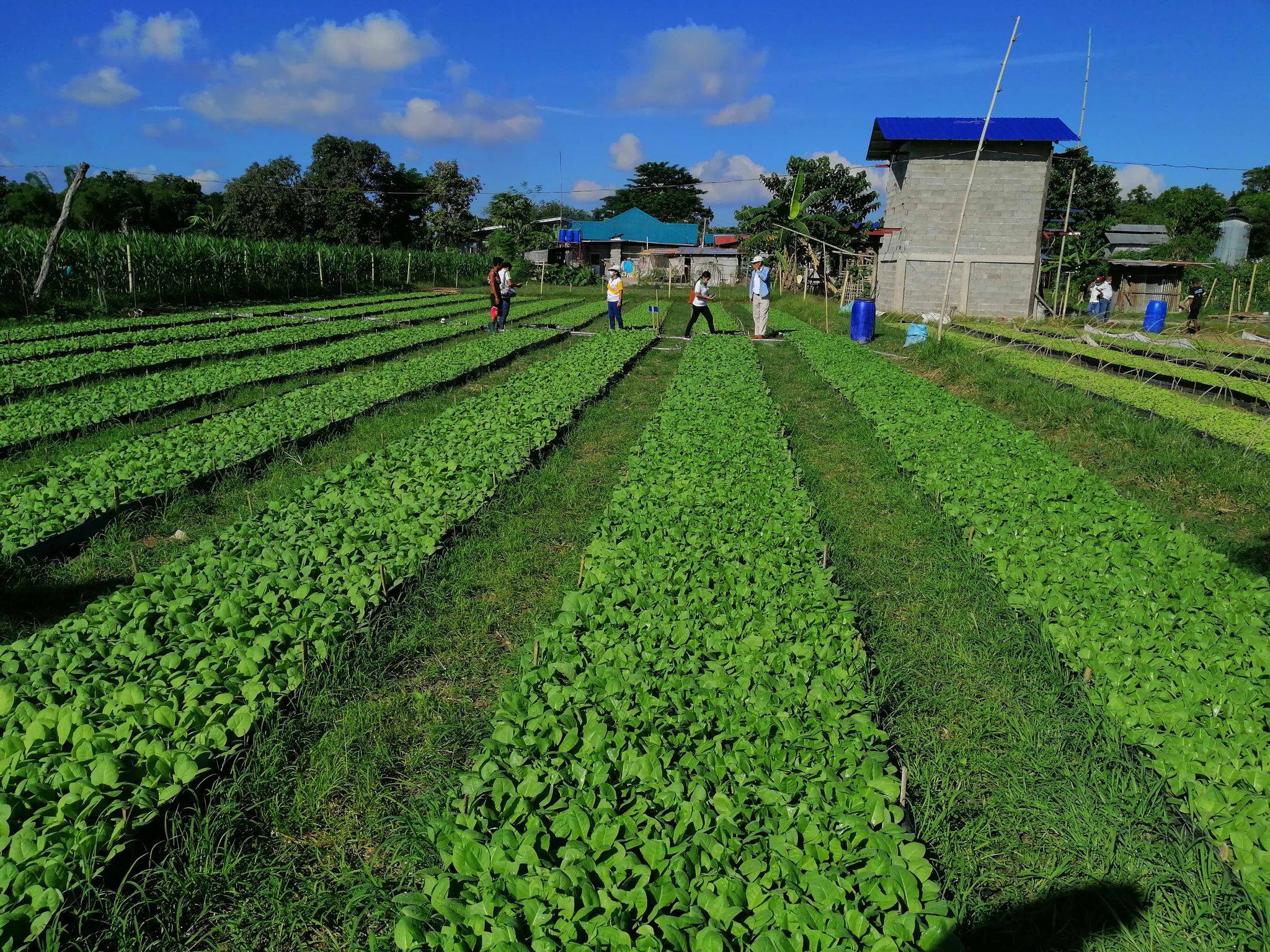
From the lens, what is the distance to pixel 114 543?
18.5ft

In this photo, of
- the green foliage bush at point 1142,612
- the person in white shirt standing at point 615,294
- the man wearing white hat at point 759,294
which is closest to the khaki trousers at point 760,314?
the man wearing white hat at point 759,294

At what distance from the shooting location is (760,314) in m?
19.0

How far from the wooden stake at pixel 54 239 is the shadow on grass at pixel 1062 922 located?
837 inches

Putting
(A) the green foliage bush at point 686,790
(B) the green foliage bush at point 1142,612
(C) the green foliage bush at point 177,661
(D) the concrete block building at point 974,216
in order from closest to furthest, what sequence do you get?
(A) the green foliage bush at point 686,790 < (C) the green foliage bush at point 177,661 < (B) the green foliage bush at point 1142,612 < (D) the concrete block building at point 974,216

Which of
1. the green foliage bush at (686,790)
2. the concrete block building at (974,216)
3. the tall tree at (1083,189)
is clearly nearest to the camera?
the green foliage bush at (686,790)

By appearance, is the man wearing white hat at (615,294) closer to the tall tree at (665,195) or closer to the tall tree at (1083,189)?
the tall tree at (1083,189)

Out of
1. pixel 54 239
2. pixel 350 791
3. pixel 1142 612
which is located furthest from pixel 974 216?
pixel 350 791

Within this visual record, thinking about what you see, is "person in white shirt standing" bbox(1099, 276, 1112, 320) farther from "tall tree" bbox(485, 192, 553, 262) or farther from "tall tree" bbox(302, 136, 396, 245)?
"tall tree" bbox(302, 136, 396, 245)

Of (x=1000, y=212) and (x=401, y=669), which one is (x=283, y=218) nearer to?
(x=1000, y=212)

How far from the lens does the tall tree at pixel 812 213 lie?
3491 centimetres

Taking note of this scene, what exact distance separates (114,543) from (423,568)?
231 cm

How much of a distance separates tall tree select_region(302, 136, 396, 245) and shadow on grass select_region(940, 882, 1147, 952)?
2066 inches

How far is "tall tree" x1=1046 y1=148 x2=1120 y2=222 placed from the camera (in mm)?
41344

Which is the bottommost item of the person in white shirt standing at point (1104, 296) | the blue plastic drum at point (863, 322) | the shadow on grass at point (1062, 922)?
the shadow on grass at point (1062, 922)
